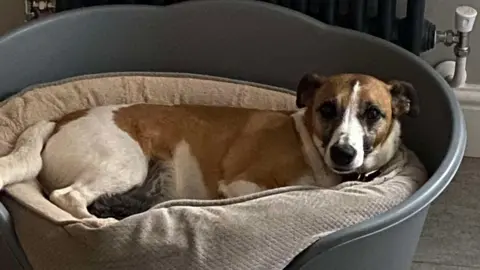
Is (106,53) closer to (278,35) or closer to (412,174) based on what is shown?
(278,35)

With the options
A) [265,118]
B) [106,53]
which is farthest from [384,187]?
[106,53]

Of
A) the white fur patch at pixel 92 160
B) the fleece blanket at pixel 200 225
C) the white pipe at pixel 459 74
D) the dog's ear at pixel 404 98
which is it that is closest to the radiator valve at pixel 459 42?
the white pipe at pixel 459 74

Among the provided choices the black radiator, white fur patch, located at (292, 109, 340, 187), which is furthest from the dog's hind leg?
the black radiator

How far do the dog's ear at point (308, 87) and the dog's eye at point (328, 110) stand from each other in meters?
0.10

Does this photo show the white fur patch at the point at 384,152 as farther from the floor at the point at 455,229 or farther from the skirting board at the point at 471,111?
the skirting board at the point at 471,111

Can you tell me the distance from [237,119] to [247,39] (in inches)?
13.8

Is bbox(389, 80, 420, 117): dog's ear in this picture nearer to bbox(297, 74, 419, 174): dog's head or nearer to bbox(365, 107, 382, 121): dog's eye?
bbox(297, 74, 419, 174): dog's head

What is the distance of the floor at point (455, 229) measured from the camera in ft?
7.65

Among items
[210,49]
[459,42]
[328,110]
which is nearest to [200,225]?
[328,110]

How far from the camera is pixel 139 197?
2137mm

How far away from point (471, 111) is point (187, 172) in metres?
0.97

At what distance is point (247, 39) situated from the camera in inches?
98.0

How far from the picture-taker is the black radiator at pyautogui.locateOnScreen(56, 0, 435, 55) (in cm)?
240

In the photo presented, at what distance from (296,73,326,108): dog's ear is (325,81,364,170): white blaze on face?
137mm
